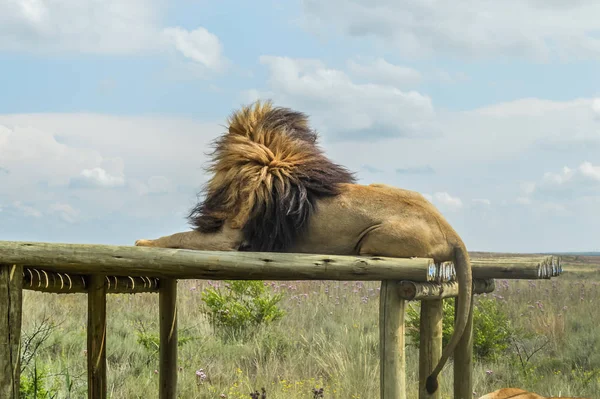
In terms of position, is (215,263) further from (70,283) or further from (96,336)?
(96,336)

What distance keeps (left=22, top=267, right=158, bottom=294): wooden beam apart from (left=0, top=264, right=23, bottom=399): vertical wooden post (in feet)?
1.43

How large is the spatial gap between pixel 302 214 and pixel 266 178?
0.30m

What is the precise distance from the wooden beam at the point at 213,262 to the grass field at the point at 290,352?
230 centimetres

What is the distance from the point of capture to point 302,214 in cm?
405

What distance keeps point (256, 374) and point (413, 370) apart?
81.5 inches

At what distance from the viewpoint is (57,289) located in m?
4.76

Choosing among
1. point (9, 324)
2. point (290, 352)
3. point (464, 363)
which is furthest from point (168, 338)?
point (290, 352)

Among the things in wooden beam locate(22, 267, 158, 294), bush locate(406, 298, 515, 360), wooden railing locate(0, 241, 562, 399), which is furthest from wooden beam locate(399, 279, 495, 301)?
bush locate(406, 298, 515, 360)

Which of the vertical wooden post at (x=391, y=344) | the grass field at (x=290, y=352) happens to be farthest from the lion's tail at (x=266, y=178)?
the grass field at (x=290, y=352)

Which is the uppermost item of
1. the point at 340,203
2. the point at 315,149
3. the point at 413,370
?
the point at 315,149

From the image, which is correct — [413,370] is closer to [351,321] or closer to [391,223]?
[351,321]

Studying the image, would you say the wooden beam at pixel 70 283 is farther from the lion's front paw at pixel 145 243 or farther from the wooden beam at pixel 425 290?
the wooden beam at pixel 425 290

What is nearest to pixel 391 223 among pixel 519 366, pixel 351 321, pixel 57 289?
pixel 57 289

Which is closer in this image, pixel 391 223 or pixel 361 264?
pixel 361 264
